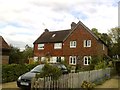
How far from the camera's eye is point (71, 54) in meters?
43.1

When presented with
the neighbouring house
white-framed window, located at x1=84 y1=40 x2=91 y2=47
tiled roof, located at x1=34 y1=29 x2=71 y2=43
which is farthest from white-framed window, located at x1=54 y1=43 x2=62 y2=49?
the neighbouring house

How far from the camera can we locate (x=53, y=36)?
47500 millimetres

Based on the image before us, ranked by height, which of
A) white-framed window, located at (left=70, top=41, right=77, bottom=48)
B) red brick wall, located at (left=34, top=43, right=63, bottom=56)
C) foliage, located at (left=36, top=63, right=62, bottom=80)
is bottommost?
foliage, located at (left=36, top=63, right=62, bottom=80)

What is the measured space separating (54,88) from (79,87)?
150 inches

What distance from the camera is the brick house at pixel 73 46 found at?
136 ft

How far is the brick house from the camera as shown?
4147cm

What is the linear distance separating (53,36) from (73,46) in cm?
587

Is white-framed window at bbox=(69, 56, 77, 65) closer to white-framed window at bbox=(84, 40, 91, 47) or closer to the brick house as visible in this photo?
the brick house

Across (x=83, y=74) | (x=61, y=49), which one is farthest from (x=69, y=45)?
(x=83, y=74)

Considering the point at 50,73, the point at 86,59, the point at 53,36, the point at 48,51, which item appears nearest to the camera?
the point at 50,73

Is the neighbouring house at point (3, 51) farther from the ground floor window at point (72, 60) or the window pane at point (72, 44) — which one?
the window pane at point (72, 44)

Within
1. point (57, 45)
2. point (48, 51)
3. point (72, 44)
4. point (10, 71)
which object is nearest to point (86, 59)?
point (72, 44)

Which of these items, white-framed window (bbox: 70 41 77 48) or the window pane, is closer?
white-framed window (bbox: 70 41 77 48)

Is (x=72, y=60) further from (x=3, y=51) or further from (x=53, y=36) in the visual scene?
(x=3, y=51)
